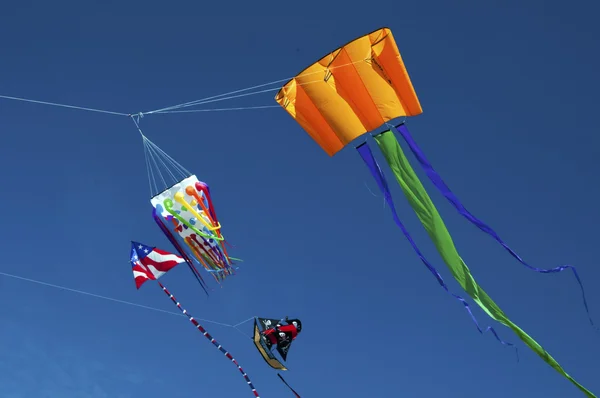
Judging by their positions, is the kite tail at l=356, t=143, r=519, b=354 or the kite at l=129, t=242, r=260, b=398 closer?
the kite tail at l=356, t=143, r=519, b=354

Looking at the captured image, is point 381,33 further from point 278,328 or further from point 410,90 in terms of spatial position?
point 278,328

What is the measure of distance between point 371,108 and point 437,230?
2.74 meters

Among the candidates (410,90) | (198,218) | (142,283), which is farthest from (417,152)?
(142,283)

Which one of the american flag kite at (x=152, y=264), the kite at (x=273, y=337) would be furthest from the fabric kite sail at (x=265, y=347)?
the american flag kite at (x=152, y=264)

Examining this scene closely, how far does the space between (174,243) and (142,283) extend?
12.7ft

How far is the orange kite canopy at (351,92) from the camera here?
12789 millimetres

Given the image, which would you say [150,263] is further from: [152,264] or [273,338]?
[273,338]

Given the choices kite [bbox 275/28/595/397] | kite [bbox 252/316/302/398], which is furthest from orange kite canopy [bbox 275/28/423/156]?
kite [bbox 252/316/302/398]

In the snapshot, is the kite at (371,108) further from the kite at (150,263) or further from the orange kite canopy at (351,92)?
the kite at (150,263)

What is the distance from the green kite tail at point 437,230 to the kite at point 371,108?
2 cm

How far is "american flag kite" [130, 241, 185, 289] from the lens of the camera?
17703 mm

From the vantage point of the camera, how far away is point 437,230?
11992 mm

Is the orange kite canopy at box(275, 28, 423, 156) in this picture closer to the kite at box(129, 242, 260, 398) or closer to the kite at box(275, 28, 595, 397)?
the kite at box(275, 28, 595, 397)

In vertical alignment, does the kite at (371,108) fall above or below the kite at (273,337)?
above
